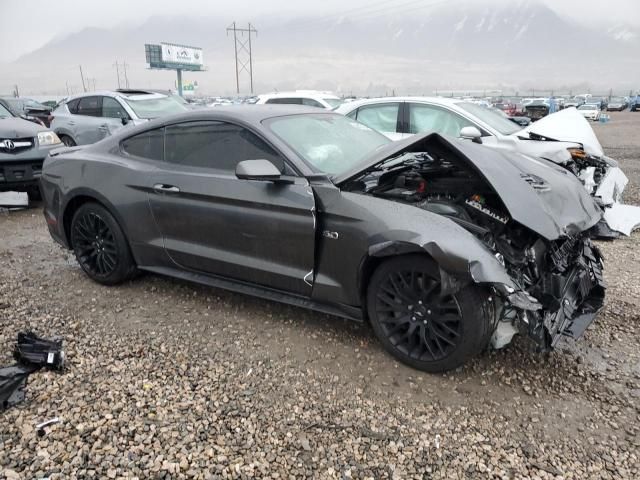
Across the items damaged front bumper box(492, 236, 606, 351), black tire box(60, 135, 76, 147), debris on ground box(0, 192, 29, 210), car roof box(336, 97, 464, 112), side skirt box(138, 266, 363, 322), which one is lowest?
debris on ground box(0, 192, 29, 210)

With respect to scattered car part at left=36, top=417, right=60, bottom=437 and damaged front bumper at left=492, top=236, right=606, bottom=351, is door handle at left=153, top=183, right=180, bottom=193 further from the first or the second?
damaged front bumper at left=492, top=236, right=606, bottom=351

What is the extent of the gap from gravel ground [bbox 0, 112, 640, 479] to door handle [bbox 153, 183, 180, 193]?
35.8 inches

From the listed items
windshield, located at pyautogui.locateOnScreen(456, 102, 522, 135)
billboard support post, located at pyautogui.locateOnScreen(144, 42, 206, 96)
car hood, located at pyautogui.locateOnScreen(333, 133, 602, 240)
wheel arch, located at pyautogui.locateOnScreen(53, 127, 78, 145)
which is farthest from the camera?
billboard support post, located at pyautogui.locateOnScreen(144, 42, 206, 96)

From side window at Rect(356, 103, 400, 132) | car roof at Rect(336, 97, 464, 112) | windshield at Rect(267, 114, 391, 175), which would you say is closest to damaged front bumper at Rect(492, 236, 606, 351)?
windshield at Rect(267, 114, 391, 175)

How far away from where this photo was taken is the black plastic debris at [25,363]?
2.73 meters

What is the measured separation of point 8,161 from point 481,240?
655 centimetres

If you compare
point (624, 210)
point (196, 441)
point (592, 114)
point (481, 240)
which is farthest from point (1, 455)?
point (592, 114)

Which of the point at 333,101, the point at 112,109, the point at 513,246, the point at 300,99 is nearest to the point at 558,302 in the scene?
the point at 513,246

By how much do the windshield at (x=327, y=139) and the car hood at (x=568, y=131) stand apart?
2875 millimetres

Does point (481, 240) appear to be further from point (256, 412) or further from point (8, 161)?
point (8, 161)

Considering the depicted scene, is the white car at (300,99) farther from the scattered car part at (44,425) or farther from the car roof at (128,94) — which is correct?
the scattered car part at (44,425)

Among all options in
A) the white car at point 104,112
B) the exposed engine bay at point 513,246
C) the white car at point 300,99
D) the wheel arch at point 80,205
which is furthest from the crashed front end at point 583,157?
the white car at point 104,112

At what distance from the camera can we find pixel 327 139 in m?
3.61

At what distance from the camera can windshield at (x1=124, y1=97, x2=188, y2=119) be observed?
31.2 feet
